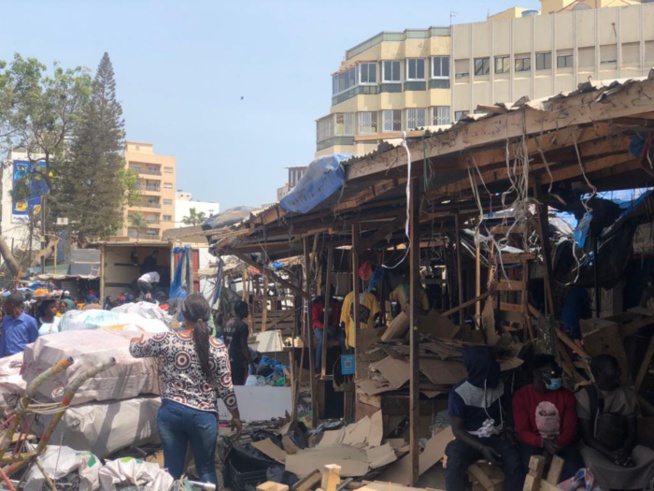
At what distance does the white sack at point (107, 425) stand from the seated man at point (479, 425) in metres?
2.72

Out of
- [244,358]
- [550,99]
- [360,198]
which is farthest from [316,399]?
[550,99]

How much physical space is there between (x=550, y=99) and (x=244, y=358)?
24.7 feet

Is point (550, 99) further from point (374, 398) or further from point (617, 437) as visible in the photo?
point (374, 398)

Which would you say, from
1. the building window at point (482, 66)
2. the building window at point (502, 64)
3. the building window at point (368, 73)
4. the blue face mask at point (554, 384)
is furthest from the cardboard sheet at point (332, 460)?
the building window at point (368, 73)

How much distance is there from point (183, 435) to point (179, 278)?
14226mm

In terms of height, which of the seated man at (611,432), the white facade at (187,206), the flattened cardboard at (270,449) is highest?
the white facade at (187,206)

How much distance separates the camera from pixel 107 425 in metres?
6.44

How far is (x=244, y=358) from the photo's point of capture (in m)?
10.7

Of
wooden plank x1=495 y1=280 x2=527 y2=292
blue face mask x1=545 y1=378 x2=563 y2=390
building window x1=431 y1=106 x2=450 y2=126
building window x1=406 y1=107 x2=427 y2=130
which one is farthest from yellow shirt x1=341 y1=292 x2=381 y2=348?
building window x1=406 y1=107 x2=427 y2=130

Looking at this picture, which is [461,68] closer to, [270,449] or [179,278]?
[179,278]

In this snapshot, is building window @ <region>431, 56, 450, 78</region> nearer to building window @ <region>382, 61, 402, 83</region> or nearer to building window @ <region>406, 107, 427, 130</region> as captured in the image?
building window @ <region>406, 107, 427, 130</region>

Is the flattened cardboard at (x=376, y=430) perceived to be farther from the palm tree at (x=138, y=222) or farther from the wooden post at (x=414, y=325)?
the palm tree at (x=138, y=222)

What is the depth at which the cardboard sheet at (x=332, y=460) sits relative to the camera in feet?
20.9

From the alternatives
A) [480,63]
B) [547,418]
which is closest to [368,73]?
[480,63]
